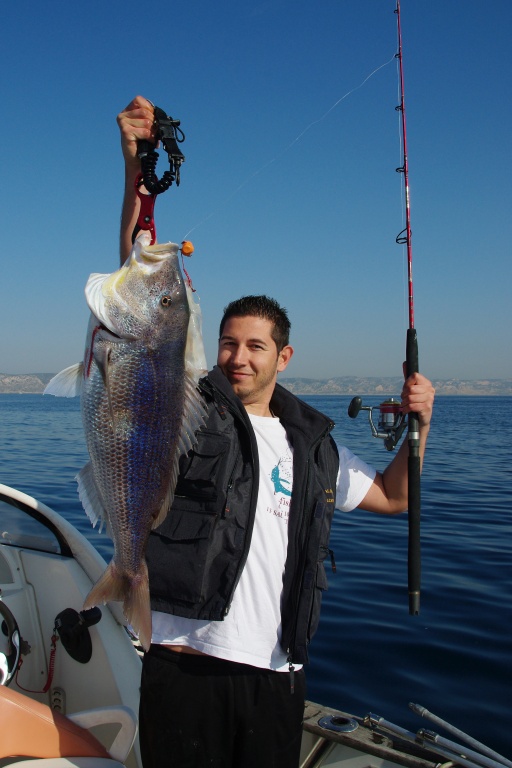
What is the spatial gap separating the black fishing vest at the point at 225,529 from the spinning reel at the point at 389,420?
785 millimetres

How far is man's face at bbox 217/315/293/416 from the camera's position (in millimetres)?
2982

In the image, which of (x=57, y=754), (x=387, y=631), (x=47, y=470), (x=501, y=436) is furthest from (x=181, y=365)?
(x=501, y=436)

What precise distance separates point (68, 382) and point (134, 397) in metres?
0.29

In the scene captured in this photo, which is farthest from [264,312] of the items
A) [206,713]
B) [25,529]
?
[25,529]

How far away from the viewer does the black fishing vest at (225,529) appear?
255 cm

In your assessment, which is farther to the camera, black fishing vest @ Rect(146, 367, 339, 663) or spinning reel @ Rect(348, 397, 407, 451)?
spinning reel @ Rect(348, 397, 407, 451)

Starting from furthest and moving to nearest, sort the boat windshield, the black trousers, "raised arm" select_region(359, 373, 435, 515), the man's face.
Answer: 1. the boat windshield
2. "raised arm" select_region(359, 373, 435, 515)
3. the man's face
4. the black trousers

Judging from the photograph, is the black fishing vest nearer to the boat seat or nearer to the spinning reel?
the boat seat

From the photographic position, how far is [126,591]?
7.98 feet

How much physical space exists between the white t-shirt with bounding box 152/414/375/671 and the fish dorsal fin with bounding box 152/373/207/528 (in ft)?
1.51

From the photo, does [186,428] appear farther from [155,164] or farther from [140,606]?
[155,164]

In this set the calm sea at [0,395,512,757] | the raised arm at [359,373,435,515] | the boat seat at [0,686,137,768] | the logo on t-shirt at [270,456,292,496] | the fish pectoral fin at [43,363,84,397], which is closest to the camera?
the boat seat at [0,686,137,768]

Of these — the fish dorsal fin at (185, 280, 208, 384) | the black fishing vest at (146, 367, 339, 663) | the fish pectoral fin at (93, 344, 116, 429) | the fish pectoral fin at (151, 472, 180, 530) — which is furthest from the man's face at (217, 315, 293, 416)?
the fish pectoral fin at (93, 344, 116, 429)

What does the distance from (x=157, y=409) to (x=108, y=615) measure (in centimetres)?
181
